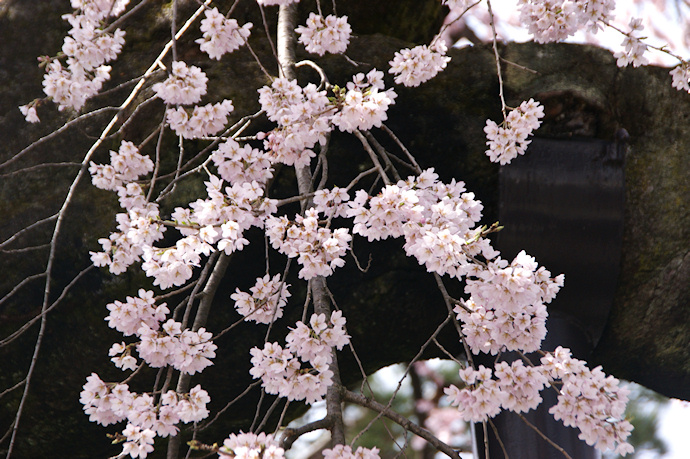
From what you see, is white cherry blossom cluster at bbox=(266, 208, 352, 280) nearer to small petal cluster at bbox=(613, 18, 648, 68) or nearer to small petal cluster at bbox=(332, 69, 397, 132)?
small petal cluster at bbox=(332, 69, 397, 132)

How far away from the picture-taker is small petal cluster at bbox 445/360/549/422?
3.58ft

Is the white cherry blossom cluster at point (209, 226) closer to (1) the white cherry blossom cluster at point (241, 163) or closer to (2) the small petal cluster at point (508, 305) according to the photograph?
(1) the white cherry blossom cluster at point (241, 163)

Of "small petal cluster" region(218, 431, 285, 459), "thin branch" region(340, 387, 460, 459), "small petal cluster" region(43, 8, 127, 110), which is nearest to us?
"small petal cluster" region(218, 431, 285, 459)

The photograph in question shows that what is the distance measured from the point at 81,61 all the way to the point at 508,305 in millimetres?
1159

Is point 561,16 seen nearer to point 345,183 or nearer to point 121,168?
point 345,183

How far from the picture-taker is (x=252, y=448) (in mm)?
899

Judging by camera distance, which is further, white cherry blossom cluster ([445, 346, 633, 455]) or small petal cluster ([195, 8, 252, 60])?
small petal cluster ([195, 8, 252, 60])

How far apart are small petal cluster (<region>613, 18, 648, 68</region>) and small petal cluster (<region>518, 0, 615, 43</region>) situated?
0.25 feet

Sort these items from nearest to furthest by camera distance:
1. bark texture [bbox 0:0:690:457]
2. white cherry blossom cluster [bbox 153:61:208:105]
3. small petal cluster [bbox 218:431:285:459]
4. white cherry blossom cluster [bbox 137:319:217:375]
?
small petal cluster [bbox 218:431:285:459] → white cherry blossom cluster [bbox 137:319:217:375] → white cherry blossom cluster [bbox 153:61:208:105] → bark texture [bbox 0:0:690:457]

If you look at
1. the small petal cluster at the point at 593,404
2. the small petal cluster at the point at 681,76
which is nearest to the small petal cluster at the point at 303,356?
the small petal cluster at the point at 593,404

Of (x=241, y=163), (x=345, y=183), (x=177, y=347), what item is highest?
(x=241, y=163)

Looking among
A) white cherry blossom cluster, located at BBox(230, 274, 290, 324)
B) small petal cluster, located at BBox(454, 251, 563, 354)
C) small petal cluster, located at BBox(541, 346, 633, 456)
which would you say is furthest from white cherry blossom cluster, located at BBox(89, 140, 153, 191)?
small petal cluster, located at BBox(541, 346, 633, 456)

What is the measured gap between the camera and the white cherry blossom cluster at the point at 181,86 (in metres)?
1.25

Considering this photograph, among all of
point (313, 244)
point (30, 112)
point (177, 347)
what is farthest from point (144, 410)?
point (30, 112)
